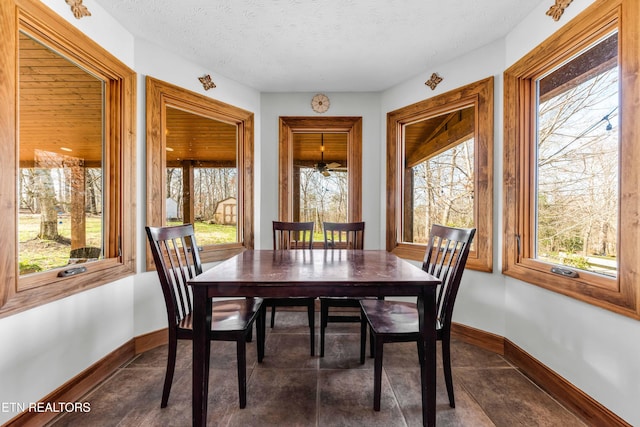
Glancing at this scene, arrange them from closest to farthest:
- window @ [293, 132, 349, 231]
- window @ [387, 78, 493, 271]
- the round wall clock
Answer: window @ [387, 78, 493, 271], the round wall clock, window @ [293, 132, 349, 231]

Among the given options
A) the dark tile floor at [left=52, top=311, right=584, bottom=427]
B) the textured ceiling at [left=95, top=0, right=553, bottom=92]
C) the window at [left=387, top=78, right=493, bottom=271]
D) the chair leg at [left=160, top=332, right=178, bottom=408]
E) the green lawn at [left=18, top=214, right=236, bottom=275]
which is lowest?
the dark tile floor at [left=52, top=311, right=584, bottom=427]

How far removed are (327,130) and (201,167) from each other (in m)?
1.53

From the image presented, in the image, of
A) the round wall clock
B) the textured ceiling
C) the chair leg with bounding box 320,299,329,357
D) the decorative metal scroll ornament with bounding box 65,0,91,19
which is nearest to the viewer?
the decorative metal scroll ornament with bounding box 65,0,91,19

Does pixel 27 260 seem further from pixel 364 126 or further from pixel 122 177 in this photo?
pixel 364 126

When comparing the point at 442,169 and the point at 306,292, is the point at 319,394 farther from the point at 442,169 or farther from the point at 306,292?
the point at 442,169

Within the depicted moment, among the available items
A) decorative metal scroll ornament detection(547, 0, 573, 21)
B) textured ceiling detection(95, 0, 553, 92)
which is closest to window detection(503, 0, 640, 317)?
decorative metal scroll ornament detection(547, 0, 573, 21)

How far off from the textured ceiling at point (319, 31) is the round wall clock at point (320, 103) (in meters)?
0.40

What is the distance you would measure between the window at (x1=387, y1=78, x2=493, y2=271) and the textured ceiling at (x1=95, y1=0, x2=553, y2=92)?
44 cm

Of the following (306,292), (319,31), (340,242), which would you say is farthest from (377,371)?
(319,31)

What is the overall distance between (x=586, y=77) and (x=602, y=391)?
1791 mm

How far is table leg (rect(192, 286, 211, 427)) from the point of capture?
136 cm

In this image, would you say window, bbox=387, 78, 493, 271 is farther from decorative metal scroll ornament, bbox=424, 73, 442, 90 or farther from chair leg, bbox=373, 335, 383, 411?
chair leg, bbox=373, 335, 383, 411

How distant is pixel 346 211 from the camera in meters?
3.52

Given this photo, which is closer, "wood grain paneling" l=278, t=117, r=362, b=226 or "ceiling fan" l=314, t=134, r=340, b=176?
"wood grain paneling" l=278, t=117, r=362, b=226
